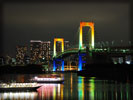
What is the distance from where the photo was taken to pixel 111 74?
1065 inches

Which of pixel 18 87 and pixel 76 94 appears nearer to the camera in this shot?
pixel 76 94

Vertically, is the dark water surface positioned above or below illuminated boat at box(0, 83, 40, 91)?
below

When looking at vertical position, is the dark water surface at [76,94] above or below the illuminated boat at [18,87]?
below

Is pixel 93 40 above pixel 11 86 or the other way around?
above

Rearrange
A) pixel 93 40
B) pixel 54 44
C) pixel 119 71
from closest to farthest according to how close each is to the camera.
Result: pixel 119 71 → pixel 93 40 → pixel 54 44

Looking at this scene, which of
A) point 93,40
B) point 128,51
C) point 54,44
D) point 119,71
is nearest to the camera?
point 119,71

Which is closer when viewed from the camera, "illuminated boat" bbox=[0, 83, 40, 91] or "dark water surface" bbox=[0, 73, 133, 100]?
"dark water surface" bbox=[0, 73, 133, 100]

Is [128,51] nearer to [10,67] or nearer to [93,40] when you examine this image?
[93,40]

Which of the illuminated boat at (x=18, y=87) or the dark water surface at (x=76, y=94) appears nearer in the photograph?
the dark water surface at (x=76, y=94)

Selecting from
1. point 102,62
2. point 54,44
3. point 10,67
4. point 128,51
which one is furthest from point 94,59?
point 10,67

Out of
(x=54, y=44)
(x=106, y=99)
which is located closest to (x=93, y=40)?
(x=54, y=44)

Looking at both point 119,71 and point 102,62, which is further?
point 102,62

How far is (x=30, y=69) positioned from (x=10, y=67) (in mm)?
3276

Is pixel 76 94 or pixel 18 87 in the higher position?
pixel 18 87
